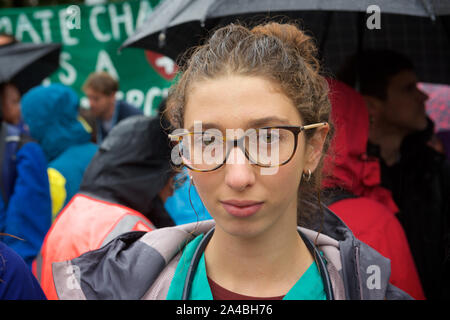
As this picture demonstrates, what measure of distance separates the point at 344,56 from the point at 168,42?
1.21 m

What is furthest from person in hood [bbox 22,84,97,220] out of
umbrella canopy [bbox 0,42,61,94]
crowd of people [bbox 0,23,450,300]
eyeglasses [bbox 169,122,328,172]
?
eyeglasses [bbox 169,122,328,172]

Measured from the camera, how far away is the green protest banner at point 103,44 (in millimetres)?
5453

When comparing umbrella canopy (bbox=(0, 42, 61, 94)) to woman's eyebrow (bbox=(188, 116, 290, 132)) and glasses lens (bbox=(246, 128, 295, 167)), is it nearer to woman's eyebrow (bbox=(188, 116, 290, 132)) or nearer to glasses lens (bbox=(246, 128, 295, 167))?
woman's eyebrow (bbox=(188, 116, 290, 132))

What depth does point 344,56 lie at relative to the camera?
9.37 feet

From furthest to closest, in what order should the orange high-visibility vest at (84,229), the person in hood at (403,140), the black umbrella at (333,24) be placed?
the person in hood at (403,140) < the orange high-visibility vest at (84,229) < the black umbrella at (333,24)

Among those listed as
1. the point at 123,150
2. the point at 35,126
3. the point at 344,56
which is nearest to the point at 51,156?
the point at 35,126

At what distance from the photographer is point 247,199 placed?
1.22 m

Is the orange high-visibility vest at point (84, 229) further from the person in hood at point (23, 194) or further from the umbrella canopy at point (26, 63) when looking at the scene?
the umbrella canopy at point (26, 63)

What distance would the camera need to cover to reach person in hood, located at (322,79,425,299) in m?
1.74

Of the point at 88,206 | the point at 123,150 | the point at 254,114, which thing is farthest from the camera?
the point at 123,150

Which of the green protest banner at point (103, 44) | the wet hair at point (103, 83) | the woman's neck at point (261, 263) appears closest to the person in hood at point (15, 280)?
the woman's neck at point (261, 263)

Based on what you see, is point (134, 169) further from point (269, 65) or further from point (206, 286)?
point (269, 65)

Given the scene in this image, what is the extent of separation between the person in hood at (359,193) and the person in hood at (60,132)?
1.92 meters
